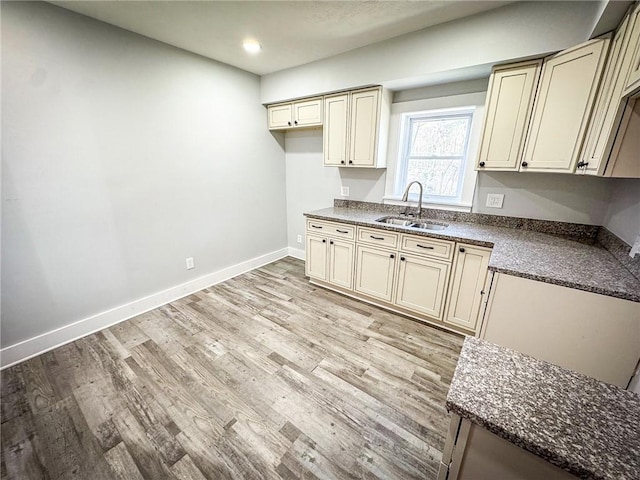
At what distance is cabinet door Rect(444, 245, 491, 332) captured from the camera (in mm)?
2051

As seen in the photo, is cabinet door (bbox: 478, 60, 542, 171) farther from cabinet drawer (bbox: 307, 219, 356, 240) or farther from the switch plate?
cabinet drawer (bbox: 307, 219, 356, 240)

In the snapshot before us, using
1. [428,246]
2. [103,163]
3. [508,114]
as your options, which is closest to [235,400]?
[428,246]

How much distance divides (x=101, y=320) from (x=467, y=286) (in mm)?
3273

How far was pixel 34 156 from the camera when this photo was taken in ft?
6.14

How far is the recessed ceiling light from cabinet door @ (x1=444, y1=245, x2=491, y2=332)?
103 inches

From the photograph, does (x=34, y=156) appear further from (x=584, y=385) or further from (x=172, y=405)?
(x=584, y=385)

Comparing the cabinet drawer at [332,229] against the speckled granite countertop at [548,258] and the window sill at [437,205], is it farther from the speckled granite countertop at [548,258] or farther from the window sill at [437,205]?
the window sill at [437,205]

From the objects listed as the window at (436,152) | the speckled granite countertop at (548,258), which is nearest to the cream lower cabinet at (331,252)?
the speckled granite countertop at (548,258)

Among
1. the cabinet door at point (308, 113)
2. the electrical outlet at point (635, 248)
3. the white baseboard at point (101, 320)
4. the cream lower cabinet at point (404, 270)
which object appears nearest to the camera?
the electrical outlet at point (635, 248)

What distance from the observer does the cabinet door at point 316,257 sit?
3019 millimetres

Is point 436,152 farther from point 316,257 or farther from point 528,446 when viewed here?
point 528,446

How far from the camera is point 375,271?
2654 mm

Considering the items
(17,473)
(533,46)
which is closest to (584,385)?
(533,46)

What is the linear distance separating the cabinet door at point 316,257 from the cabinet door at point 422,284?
910mm
